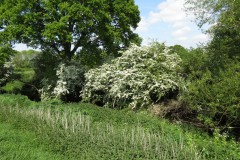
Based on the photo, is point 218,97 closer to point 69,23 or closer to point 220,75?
point 220,75

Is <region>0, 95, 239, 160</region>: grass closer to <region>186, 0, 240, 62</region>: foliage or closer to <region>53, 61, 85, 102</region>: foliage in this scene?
<region>186, 0, 240, 62</region>: foliage

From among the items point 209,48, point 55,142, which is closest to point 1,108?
point 55,142

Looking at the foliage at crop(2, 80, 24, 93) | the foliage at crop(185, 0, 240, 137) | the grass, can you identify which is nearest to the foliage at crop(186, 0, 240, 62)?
the foliage at crop(185, 0, 240, 137)

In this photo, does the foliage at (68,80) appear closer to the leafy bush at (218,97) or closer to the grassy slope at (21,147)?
the grassy slope at (21,147)

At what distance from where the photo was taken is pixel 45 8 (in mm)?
22297

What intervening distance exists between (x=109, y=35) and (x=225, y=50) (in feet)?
34.0

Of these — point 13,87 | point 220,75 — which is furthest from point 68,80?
point 220,75

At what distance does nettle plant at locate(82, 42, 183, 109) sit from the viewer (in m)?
16.4

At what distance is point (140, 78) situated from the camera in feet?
55.8

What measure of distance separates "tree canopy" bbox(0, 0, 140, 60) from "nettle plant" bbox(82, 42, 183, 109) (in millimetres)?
4108

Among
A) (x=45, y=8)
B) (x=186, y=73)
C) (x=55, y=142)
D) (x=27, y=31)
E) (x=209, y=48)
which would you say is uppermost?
(x=45, y=8)

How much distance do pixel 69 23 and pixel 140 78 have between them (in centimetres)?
844

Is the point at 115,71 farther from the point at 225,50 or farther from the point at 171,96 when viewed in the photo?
the point at 225,50

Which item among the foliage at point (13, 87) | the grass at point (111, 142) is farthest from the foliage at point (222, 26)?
the foliage at point (13, 87)
